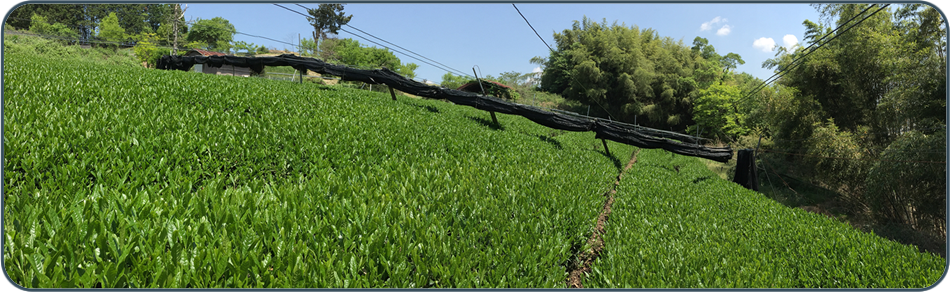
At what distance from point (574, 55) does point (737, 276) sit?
32.3 meters

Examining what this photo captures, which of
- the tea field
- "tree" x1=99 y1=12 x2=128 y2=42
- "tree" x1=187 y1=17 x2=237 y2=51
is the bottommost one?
the tea field

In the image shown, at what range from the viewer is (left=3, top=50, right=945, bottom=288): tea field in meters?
1.88

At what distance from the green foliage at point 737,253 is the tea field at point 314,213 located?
3 centimetres

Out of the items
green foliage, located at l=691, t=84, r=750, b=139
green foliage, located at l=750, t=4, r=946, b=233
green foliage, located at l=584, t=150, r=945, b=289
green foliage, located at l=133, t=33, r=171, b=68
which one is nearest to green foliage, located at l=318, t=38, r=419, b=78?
green foliage, located at l=133, t=33, r=171, b=68

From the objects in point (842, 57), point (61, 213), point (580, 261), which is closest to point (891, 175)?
point (842, 57)

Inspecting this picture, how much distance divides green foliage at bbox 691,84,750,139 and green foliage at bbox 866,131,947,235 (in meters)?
21.3

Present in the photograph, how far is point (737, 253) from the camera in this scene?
4027mm

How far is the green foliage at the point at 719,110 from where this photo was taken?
1204 inches

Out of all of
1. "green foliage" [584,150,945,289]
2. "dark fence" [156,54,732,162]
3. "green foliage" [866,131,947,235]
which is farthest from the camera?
"dark fence" [156,54,732,162]

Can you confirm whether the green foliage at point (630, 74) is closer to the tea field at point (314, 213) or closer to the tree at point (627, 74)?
the tree at point (627, 74)

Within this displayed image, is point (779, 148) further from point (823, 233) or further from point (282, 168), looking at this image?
point (282, 168)

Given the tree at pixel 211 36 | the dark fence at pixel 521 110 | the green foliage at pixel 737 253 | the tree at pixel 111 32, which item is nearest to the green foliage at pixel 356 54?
the tree at pixel 211 36

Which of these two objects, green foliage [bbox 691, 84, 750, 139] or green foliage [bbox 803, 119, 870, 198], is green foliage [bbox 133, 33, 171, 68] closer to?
green foliage [bbox 803, 119, 870, 198]

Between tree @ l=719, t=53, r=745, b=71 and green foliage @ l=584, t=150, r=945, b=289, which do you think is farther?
tree @ l=719, t=53, r=745, b=71
